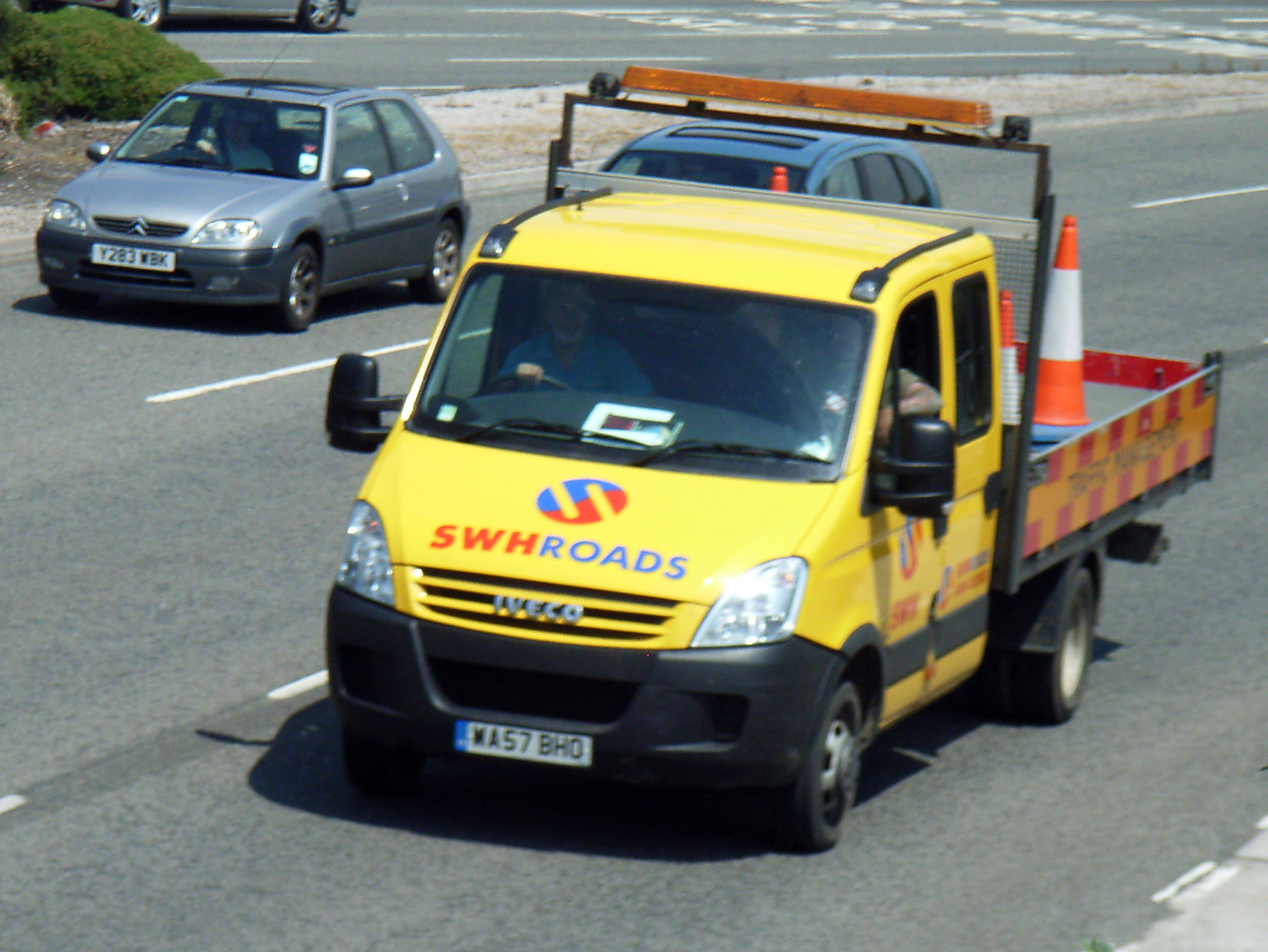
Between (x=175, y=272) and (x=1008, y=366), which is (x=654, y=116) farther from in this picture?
(x=1008, y=366)

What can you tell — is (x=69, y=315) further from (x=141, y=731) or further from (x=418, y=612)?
(x=418, y=612)

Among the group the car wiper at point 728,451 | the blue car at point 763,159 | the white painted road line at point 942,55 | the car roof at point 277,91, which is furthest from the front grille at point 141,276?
the white painted road line at point 942,55

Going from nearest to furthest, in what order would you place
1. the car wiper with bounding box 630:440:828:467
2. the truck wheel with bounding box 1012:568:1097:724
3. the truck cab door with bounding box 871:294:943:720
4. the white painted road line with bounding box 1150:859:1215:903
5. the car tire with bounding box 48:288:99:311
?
the white painted road line with bounding box 1150:859:1215:903 < the car wiper with bounding box 630:440:828:467 < the truck cab door with bounding box 871:294:943:720 < the truck wheel with bounding box 1012:568:1097:724 < the car tire with bounding box 48:288:99:311

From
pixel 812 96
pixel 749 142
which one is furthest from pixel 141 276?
pixel 812 96

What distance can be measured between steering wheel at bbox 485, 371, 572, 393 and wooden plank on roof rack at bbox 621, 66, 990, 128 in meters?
1.60

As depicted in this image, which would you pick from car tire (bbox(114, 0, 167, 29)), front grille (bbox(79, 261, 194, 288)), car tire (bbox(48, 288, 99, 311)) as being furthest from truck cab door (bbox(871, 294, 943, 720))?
car tire (bbox(114, 0, 167, 29))

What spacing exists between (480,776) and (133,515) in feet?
12.1

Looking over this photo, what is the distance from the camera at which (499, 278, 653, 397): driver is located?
682 centimetres

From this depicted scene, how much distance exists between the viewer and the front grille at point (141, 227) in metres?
14.7

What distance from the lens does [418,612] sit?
20.4 feet

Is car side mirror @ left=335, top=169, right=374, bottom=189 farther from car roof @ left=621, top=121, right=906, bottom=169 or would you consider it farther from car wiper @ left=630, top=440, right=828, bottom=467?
car wiper @ left=630, top=440, right=828, bottom=467

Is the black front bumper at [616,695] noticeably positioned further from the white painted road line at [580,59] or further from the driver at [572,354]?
the white painted road line at [580,59]

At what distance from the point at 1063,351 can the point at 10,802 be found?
503cm

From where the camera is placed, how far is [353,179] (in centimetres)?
1539
